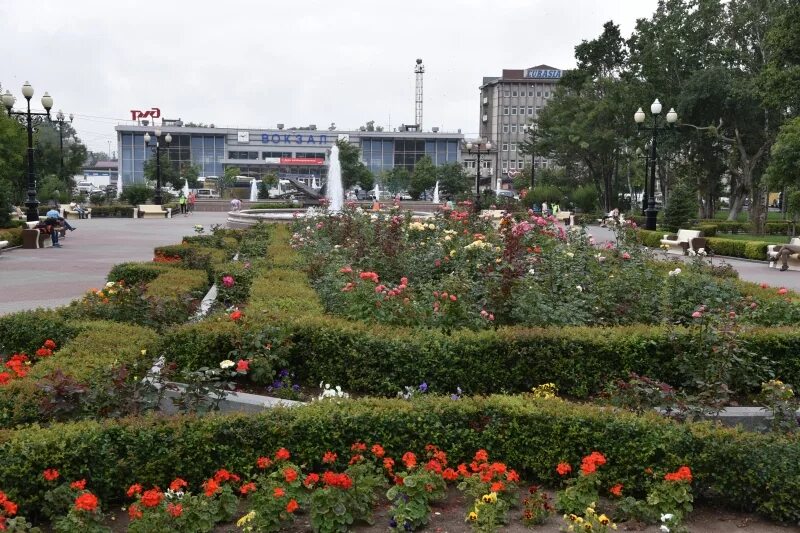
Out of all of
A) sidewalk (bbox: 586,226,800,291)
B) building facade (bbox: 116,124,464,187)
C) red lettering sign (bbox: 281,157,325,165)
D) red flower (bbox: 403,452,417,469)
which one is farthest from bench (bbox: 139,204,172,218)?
red lettering sign (bbox: 281,157,325,165)

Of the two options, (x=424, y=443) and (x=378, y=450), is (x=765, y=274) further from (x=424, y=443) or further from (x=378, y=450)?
(x=378, y=450)

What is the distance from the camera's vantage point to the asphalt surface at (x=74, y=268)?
11.6m

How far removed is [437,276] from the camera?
10000 millimetres

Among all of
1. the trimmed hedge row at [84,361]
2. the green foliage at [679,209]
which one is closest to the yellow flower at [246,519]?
the trimmed hedge row at [84,361]

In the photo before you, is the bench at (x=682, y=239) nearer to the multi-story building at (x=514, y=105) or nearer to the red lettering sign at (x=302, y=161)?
the red lettering sign at (x=302, y=161)

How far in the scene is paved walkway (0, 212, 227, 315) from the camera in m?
11.5

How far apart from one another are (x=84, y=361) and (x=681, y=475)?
403 centimetres

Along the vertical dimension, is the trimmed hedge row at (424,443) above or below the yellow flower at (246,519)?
above

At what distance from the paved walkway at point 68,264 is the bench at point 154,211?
1239 cm

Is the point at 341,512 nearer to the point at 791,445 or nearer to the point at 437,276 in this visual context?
the point at 791,445

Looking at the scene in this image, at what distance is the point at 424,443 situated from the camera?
469 centimetres

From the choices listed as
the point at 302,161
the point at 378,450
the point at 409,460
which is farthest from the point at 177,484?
the point at 302,161

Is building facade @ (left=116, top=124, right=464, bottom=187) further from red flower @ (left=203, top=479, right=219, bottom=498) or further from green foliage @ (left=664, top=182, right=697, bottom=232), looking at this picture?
red flower @ (left=203, top=479, right=219, bottom=498)

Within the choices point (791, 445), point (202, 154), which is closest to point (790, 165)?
point (791, 445)
